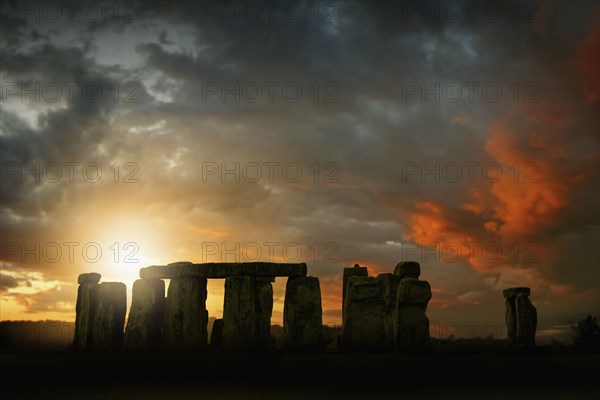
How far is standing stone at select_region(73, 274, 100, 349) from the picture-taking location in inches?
729

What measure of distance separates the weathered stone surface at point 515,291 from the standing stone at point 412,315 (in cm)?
486

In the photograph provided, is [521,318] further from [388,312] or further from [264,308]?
[264,308]

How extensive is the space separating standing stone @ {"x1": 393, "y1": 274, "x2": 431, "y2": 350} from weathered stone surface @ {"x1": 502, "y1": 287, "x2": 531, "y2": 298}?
15.9 feet

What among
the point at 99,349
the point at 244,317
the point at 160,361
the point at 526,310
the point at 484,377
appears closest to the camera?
the point at 484,377

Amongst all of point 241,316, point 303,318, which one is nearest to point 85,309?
point 241,316

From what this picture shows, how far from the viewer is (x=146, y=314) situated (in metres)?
17.8

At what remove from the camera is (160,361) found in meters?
13.6

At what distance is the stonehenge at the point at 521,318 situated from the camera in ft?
64.0

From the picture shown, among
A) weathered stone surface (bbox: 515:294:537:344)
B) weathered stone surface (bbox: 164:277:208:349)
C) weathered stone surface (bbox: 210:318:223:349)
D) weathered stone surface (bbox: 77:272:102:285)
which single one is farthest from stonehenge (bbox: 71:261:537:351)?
weathered stone surface (bbox: 515:294:537:344)

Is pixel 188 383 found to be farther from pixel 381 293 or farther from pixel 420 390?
pixel 381 293

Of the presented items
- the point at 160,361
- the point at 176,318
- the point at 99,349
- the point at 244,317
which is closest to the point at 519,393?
the point at 160,361

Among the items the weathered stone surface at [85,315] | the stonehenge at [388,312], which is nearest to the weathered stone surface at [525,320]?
the stonehenge at [388,312]

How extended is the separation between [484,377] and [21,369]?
876 centimetres

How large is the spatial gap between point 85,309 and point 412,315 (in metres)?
9.42
